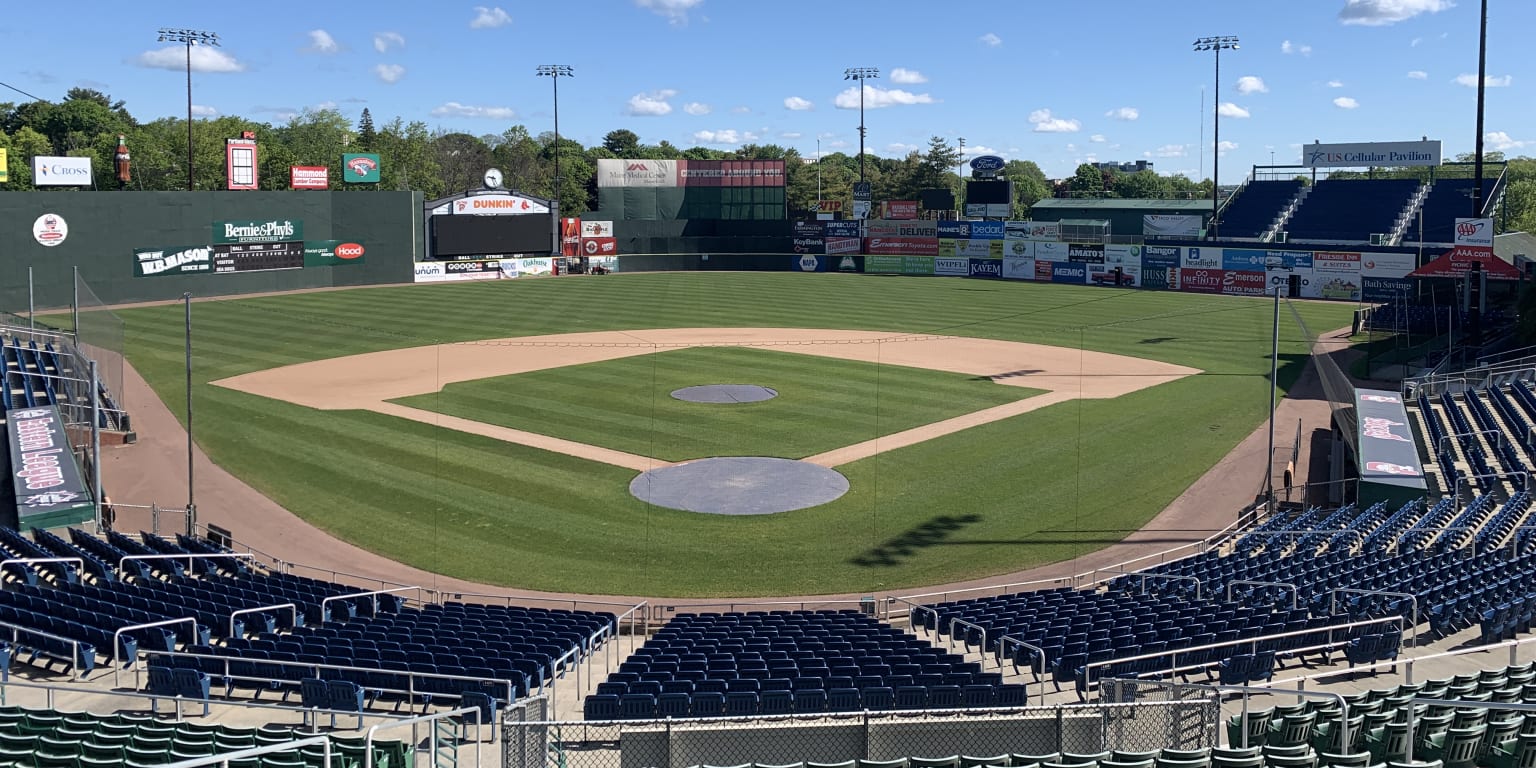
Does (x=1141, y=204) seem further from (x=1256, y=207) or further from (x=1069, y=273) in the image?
(x=1069, y=273)

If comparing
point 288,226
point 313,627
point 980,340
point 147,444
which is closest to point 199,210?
point 288,226

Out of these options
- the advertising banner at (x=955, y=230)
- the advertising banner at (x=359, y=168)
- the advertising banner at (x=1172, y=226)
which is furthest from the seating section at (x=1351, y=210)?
the advertising banner at (x=359, y=168)

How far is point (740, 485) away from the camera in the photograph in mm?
30406

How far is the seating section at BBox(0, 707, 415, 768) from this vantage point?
32.9ft

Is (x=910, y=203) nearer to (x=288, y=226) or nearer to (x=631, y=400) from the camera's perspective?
(x=288, y=226)

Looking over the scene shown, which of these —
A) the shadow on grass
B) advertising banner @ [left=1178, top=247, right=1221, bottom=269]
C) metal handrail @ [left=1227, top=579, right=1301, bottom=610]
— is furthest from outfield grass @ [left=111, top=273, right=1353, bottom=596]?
advertising banner @ [left=1178, top=247, right=1221, bottom=269]

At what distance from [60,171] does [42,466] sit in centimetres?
4916

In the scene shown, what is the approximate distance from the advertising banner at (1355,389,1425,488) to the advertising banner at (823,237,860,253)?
67048mm

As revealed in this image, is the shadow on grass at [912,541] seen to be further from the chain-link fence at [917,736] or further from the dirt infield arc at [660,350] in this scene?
the chain-link fence at [917,736]

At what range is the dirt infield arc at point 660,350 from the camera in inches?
1430

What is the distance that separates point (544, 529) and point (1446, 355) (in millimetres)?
35292

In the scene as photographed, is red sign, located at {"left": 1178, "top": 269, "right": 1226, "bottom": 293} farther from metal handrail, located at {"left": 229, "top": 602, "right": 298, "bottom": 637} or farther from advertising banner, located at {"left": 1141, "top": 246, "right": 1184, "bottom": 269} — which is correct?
metal handrail, located at {"left": 229, "top": 602, "right": 298, "bottom": 637}

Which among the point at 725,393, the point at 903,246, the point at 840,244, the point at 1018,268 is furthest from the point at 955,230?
the point at 725,393

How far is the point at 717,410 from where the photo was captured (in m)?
39.1
